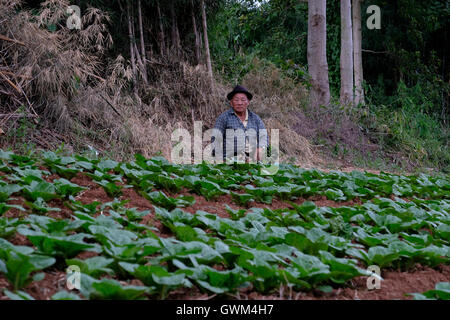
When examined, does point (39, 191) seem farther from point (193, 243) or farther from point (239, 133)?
point (239, 133)

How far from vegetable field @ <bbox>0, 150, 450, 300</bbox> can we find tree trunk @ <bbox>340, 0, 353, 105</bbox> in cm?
779

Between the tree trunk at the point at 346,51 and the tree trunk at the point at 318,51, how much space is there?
0.80 m

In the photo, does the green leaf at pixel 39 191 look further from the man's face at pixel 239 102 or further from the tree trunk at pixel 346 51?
the tree trunk at pixel 346 51

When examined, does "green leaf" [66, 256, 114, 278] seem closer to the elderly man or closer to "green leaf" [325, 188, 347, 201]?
"green leaf" [325, 188, 347, 201]

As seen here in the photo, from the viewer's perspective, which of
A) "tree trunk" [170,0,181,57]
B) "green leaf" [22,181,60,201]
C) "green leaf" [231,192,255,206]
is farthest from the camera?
"tree trunk" [170,0,181,57]

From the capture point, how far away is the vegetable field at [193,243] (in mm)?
1699

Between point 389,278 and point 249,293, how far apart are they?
0.72 m

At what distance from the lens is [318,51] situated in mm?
10352

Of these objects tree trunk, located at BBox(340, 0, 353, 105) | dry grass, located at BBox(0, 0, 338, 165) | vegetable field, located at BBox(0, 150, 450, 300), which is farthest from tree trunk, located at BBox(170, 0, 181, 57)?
vegetable field, located at BBox(0, 150, 450, 300)

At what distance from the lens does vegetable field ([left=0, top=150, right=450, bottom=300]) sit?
1.70m

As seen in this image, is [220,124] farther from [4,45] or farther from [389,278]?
[389,278]

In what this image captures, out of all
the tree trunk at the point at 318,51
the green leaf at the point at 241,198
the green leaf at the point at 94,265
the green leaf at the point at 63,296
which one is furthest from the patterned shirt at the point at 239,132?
the tree trunk at the point at 318,51

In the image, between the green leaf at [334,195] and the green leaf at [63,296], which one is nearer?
the green leaf at [63,296]

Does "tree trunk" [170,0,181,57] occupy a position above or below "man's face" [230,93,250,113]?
above
